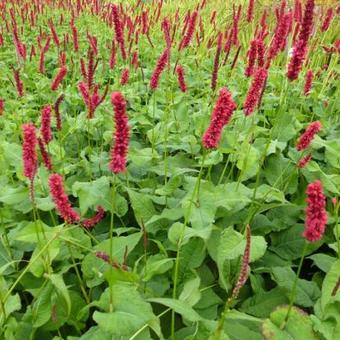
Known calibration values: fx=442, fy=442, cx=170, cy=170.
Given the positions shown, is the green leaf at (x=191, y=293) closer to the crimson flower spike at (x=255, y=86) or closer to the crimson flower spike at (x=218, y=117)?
the crimson flower spike at (x=218, y=117)

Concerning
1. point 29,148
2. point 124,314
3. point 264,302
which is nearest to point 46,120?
point 29,148

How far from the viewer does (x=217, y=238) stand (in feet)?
6.49

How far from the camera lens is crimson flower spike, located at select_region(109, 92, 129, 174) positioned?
115 centimetres

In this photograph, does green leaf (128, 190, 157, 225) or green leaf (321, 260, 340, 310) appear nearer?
green leaf (321, 260, 340, 310)

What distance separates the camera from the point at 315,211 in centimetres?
114

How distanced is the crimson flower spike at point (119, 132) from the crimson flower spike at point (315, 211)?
1.68ft

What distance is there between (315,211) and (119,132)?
22.0 inches

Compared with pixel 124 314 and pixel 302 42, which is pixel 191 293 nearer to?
pixel 124 314

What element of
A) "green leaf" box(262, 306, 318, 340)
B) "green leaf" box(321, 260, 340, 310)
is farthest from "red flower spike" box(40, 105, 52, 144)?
"green leaf" box(321, 260, 340, 310)

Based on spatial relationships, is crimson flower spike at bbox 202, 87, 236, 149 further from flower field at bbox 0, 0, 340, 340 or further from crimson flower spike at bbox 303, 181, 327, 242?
crimson flower spike at bbox 303, 181, 327, 242

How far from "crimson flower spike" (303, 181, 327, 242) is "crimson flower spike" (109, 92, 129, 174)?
20.1 inches

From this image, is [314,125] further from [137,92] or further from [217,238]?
[137,92]

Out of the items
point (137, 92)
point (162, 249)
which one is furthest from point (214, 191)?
point (137, 92)

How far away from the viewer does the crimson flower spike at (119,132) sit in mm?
1155
